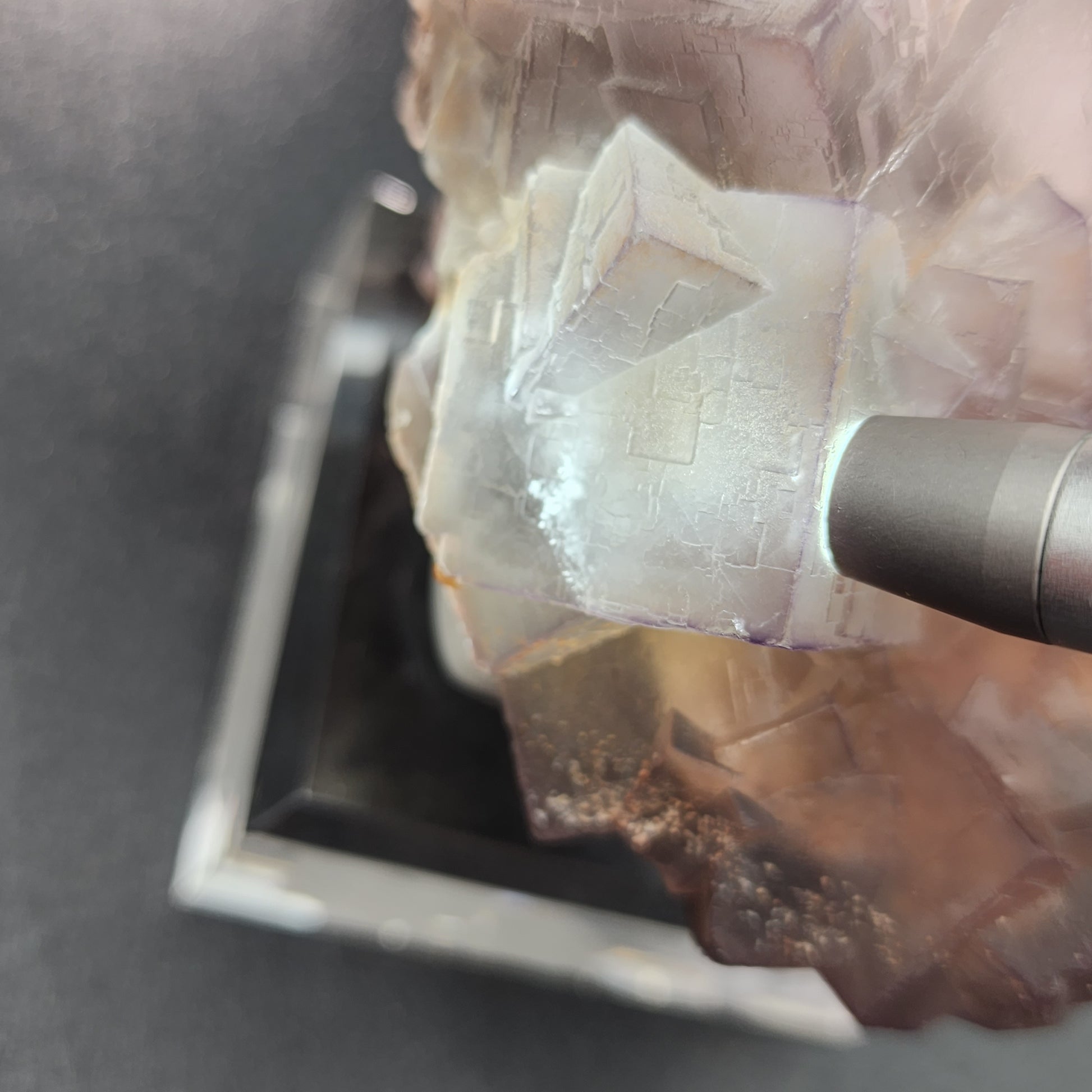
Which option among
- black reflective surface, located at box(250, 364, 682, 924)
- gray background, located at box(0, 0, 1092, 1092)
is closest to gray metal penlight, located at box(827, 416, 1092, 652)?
black reflective surface, located at box(250, 364, 682, 924)

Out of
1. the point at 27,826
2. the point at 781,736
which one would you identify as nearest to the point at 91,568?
the point at 27,826

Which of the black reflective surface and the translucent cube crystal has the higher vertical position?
the translucent cube crystal

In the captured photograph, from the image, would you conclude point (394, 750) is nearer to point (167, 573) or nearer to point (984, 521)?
point (167, 573)

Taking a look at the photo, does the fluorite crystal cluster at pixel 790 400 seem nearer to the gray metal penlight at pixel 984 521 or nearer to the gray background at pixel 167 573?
the gray metal penlight at pixel 984 521

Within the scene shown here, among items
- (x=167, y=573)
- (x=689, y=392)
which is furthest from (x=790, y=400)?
(x=167, y=573)

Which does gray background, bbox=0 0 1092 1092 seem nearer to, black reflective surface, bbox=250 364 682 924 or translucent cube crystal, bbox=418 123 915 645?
black reflective surface, bbox=250 364 682 924

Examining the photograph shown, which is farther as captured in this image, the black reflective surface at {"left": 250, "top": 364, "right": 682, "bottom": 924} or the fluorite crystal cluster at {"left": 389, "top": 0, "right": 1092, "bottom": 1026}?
the black reflective surface at {"left": 250, "top": 364, "right": 682, "bottom": 924}

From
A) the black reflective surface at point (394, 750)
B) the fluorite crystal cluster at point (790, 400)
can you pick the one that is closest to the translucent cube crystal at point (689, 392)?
the fluorite crystal cluster at point (790, 400)
